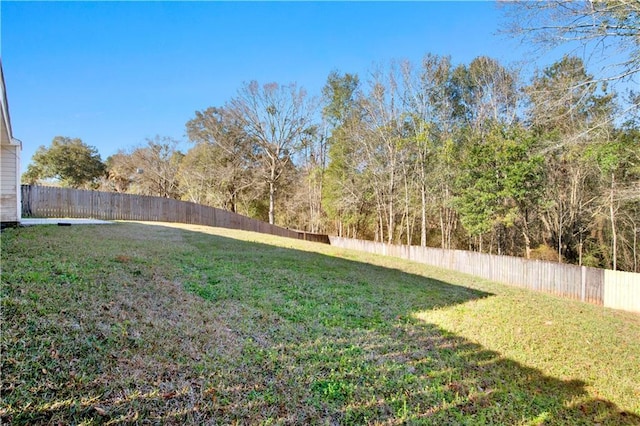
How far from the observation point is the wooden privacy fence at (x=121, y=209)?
39.0 ft

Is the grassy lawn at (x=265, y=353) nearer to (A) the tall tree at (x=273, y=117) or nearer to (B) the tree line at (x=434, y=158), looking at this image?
(B) the tree line at (x=434, y=158)

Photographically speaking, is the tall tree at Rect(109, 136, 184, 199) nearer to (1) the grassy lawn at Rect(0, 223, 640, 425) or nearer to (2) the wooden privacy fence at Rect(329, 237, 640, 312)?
(1) the grassy lawn at Rect(0, 223, 640, 425)

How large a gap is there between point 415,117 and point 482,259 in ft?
26.5

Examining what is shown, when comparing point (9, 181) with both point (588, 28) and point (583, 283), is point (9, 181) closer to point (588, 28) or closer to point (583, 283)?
point (588, 28)

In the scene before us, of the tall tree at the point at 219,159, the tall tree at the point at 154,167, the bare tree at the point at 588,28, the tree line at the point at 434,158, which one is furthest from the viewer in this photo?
the tall tree at the point at 154,167

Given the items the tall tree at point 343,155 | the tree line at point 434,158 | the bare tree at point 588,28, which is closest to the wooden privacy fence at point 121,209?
the tall tree at point 343,155

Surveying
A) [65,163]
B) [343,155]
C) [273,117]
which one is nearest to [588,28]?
[343,155]

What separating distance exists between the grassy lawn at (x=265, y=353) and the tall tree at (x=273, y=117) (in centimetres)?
1733

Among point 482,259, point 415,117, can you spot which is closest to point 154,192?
point 415,117

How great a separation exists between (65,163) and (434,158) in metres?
28.7

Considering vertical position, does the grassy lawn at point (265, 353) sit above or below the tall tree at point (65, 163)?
below

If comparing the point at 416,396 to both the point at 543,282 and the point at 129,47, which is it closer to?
the point at 543,282

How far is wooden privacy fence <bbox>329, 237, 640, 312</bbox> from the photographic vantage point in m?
7.79

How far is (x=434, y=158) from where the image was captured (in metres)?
15.9
